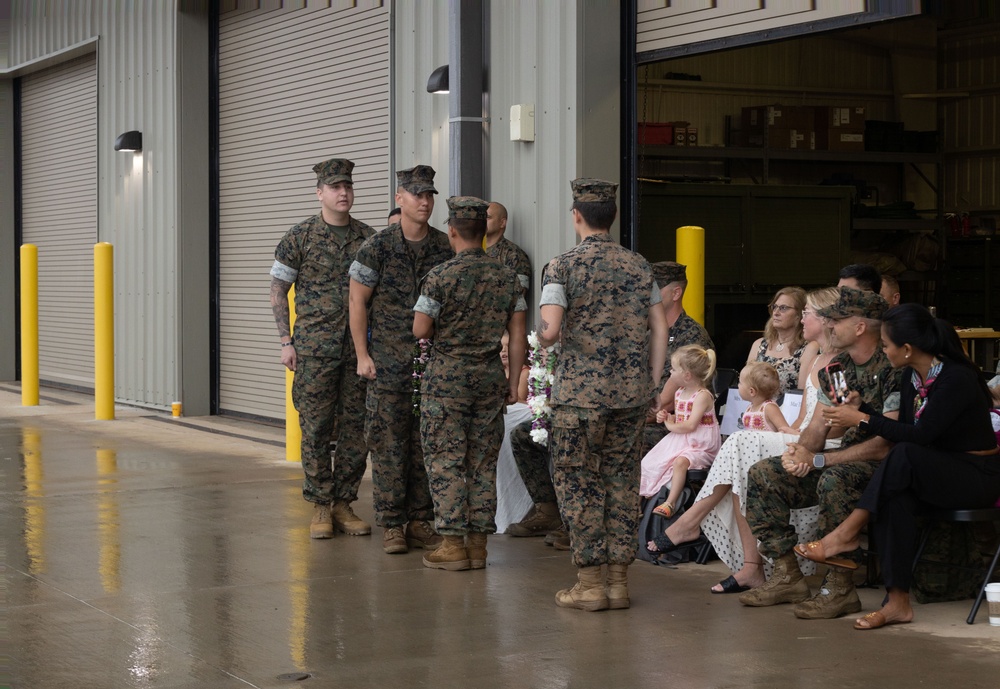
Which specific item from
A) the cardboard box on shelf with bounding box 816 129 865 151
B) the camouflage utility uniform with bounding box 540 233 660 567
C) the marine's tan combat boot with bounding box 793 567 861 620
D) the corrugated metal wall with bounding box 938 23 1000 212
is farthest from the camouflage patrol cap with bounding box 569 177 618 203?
the corrugated metal wall with bounding box 938 23 1000 212

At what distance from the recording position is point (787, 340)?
7363 millimetres

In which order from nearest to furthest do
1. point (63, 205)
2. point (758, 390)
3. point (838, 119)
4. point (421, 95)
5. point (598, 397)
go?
1. point (598, 397)
2. point (758, 390)
3. point (421, 95)
4. point (838, 119)
5. point (63, 205)

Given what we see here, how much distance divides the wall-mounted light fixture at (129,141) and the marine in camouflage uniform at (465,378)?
9.24m

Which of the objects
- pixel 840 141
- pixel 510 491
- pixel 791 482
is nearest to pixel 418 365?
pixel 510 491

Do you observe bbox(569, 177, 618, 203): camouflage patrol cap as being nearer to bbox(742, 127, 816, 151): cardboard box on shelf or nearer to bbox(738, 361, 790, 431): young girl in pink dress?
bbox(738, 361, 790, 431): young girl in pink dress

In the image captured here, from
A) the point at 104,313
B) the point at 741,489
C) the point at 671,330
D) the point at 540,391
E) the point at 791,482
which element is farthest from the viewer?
the point at 104,313

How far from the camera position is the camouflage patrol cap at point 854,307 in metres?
5.98

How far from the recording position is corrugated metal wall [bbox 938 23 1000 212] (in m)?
17.5

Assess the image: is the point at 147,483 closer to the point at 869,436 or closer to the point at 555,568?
the point at 555,568

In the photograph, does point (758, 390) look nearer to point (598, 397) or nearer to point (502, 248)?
point (598, 397)

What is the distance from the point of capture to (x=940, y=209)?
54.0 feet

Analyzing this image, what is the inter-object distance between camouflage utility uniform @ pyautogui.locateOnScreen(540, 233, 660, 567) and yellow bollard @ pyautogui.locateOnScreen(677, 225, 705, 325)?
8.80 ft

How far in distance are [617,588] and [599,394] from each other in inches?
33.8

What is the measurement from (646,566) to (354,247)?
7.86ft
